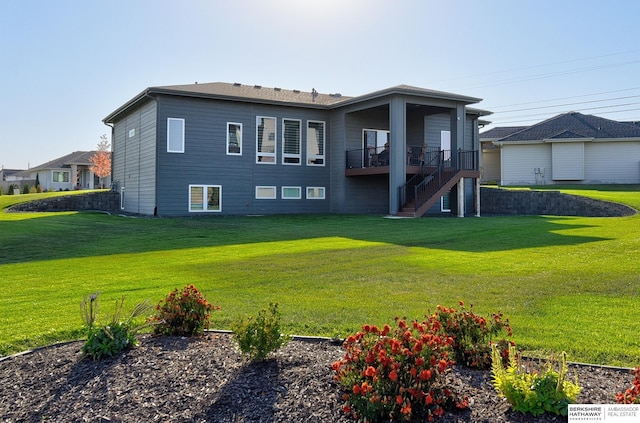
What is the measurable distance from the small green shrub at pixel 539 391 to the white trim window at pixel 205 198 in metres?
18.4

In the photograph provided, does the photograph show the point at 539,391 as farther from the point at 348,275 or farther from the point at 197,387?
the point at 348,275

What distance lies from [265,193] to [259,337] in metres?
18.0

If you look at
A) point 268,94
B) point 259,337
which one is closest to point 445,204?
point 268,94

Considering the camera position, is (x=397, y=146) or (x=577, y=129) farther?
(x=577, y=129)

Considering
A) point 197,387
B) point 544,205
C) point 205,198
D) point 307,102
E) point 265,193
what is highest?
point 307,102

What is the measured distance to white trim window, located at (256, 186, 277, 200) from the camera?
71.3 feet

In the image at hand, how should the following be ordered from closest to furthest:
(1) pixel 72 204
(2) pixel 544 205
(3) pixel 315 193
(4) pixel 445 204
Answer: (3) pixel 315 193 < (1) pixel 72 204 < (2) pixel 544 205 < (4) pixel 445 204

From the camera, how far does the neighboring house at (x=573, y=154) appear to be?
3200 cm

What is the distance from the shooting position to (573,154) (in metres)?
32.7

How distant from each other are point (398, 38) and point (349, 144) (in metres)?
7.12

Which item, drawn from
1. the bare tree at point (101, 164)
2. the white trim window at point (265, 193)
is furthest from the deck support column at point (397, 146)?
the bare tree at point (101, 164)

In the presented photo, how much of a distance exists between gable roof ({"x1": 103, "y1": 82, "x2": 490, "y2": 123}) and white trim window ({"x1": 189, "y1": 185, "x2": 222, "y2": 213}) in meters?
3.58

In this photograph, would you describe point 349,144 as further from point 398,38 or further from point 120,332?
point 120,332

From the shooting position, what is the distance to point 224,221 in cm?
1831
